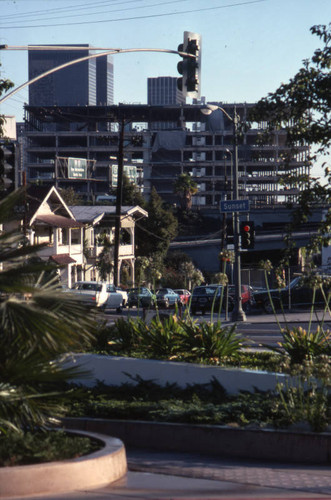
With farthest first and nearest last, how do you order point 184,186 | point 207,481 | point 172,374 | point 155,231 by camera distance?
point 184,186, point 155,231, point 172,374, point 207,481

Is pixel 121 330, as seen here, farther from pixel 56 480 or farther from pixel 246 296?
pixel 246 296

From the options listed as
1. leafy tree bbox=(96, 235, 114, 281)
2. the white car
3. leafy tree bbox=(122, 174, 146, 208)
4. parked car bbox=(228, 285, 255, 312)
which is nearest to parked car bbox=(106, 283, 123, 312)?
the white car

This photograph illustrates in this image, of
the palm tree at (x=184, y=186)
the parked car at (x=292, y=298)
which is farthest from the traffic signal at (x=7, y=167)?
the palm tree at (x=184, y=186)

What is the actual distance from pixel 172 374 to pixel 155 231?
2539 inches

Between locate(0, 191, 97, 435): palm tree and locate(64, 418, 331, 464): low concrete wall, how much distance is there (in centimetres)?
238

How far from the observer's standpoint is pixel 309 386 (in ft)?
35.9

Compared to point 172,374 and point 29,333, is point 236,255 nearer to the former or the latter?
point 172,374

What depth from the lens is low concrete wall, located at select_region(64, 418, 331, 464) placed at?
31.6 ft

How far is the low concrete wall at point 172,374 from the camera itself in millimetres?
12039

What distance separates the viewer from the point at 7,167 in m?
15.3

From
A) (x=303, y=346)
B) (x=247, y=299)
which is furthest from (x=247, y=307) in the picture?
(x=303, y=346)

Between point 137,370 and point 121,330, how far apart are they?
2262 mm

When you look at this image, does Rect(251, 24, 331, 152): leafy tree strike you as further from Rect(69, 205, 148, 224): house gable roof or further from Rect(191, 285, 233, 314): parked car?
Rect(69, 205, 148, 224): house gable roof

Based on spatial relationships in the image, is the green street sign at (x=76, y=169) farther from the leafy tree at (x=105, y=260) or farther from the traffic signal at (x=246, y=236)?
the traffic signal at (x=246, y=236)
